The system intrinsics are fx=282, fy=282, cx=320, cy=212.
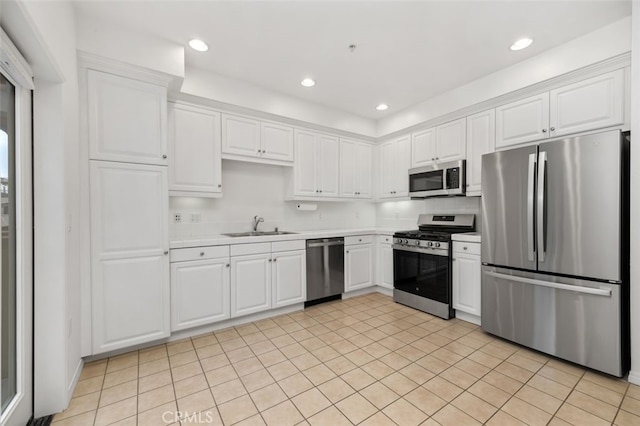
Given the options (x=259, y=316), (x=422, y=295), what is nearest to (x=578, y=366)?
(x=422, y=295)

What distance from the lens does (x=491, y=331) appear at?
106 inches

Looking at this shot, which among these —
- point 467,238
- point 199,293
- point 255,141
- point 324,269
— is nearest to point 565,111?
point 467,238

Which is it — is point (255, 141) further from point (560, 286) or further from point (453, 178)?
point (560, 286)

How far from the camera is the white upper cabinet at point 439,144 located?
335 cm

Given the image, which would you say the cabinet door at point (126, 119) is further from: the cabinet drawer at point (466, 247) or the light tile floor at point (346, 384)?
the cabinet drawer at point (466, 247)

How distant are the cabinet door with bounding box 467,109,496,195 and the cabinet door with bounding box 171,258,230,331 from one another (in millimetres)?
2851

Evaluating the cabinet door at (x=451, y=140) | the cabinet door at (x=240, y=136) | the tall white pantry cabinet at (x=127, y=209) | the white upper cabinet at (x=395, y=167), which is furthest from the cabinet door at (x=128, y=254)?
the cabinet door at (x=451, y=140)

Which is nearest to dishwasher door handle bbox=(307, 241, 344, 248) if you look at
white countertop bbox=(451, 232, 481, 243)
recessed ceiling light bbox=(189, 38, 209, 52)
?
white countertop bbox=(451, 232, 481, 243)

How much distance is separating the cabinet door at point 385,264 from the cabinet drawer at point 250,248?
171 cm

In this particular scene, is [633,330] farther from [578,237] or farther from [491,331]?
[491,331]

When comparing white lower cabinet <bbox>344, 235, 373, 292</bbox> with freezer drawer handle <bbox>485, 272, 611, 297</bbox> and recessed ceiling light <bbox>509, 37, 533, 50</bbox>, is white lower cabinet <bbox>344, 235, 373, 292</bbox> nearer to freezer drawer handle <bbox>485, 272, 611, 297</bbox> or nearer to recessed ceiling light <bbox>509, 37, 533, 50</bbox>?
freezer drawer handle <bbox>485, 272, 611, 297</bbox>

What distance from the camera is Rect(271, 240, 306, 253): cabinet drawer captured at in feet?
10.6

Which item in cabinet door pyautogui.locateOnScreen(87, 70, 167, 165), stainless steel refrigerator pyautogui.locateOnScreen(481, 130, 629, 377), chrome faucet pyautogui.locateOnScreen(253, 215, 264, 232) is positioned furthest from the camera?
chrome faucet pyautogui.locateOnScreen(253, 215, 264, 232)

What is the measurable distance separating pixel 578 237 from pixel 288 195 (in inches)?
116
